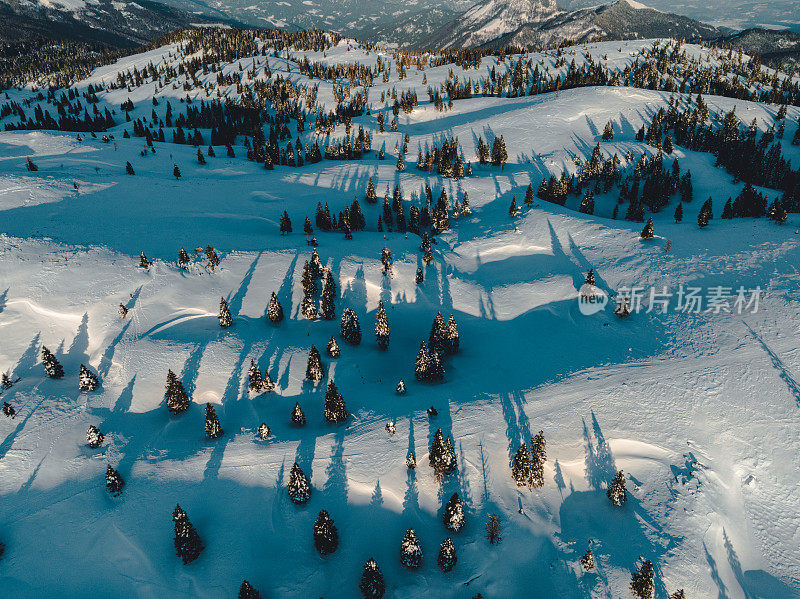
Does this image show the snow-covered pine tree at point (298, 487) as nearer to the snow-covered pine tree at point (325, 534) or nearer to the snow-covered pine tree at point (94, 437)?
the snow-covered pine tree at point (325, 534)

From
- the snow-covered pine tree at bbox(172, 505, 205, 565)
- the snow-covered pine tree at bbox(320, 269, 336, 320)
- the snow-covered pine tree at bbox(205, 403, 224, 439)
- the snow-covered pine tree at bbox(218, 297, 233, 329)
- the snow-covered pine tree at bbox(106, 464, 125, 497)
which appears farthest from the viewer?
the snow-covered pine tree at bbox(320, 269, 336, 320)

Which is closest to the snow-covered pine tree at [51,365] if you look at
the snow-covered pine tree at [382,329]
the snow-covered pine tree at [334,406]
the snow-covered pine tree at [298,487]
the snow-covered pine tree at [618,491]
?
the snow-covered pine tree at [334,406]

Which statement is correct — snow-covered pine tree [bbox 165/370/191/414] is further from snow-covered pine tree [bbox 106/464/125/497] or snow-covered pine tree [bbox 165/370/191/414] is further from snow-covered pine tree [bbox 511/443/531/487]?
snow-covered pine tree [bbox 511/443/531/487]

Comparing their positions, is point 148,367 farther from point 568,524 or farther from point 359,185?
point 359,185

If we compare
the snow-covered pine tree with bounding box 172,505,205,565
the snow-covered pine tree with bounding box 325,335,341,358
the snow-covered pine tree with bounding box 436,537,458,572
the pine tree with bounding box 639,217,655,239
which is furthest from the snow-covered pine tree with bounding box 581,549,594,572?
the pine tree with bounding box 639,217,655,239

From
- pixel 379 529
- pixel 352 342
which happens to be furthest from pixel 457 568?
pixel 352 342

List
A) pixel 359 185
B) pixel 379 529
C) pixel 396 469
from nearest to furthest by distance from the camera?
pixel 379 529
pixel 396 469
pixel 359 185

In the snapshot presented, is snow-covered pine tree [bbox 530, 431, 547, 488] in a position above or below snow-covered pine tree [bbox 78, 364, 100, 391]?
below

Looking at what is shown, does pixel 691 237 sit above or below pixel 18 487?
above
